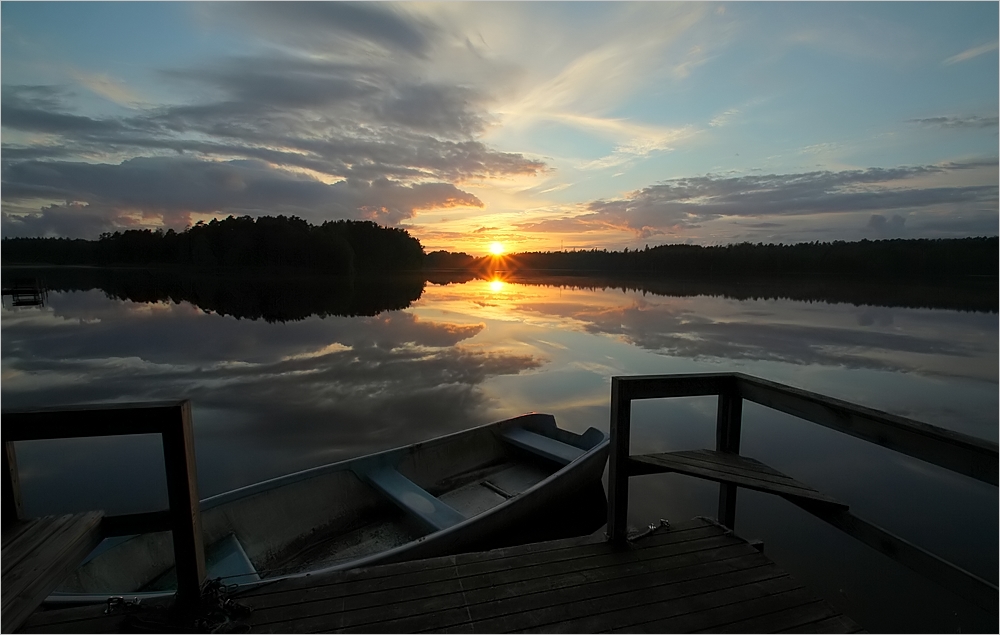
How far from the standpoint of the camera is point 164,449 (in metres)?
2.22

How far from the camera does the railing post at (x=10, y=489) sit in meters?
2.16

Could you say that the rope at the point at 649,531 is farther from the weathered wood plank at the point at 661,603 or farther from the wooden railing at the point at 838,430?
the weathered wood plank at the point at 661,603

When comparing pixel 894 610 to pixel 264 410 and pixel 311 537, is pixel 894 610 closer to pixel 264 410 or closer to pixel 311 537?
pixel 311 537

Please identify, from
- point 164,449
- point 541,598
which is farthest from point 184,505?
point 541,598

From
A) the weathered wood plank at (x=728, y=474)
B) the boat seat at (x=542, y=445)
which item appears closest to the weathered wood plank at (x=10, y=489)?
the weathered wood plank at (x=728, y=474)

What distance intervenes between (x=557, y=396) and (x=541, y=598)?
10.4m

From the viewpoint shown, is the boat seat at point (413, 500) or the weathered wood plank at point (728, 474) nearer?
the weathered wood plank at point (728, 474)

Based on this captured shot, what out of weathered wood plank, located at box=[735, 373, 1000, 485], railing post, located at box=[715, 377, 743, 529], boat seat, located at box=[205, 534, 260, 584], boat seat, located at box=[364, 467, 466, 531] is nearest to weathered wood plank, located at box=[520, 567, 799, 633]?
railing post, located at box=[715, 377, 743, 529]

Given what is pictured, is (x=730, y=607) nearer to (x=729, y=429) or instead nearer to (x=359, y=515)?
(x=729, y=429)

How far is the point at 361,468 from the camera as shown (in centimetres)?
600

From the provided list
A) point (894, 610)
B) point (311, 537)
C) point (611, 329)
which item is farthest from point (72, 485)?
point (611, 329)

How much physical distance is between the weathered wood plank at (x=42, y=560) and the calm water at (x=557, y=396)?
0.61 meters

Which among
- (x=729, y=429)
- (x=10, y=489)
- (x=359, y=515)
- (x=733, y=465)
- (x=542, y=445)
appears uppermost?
(x=10, y=489)

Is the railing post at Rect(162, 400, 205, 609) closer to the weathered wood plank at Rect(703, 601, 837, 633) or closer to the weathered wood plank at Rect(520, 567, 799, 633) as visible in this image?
the weathered wood plank at Rect(520, 567, 799, 633)
